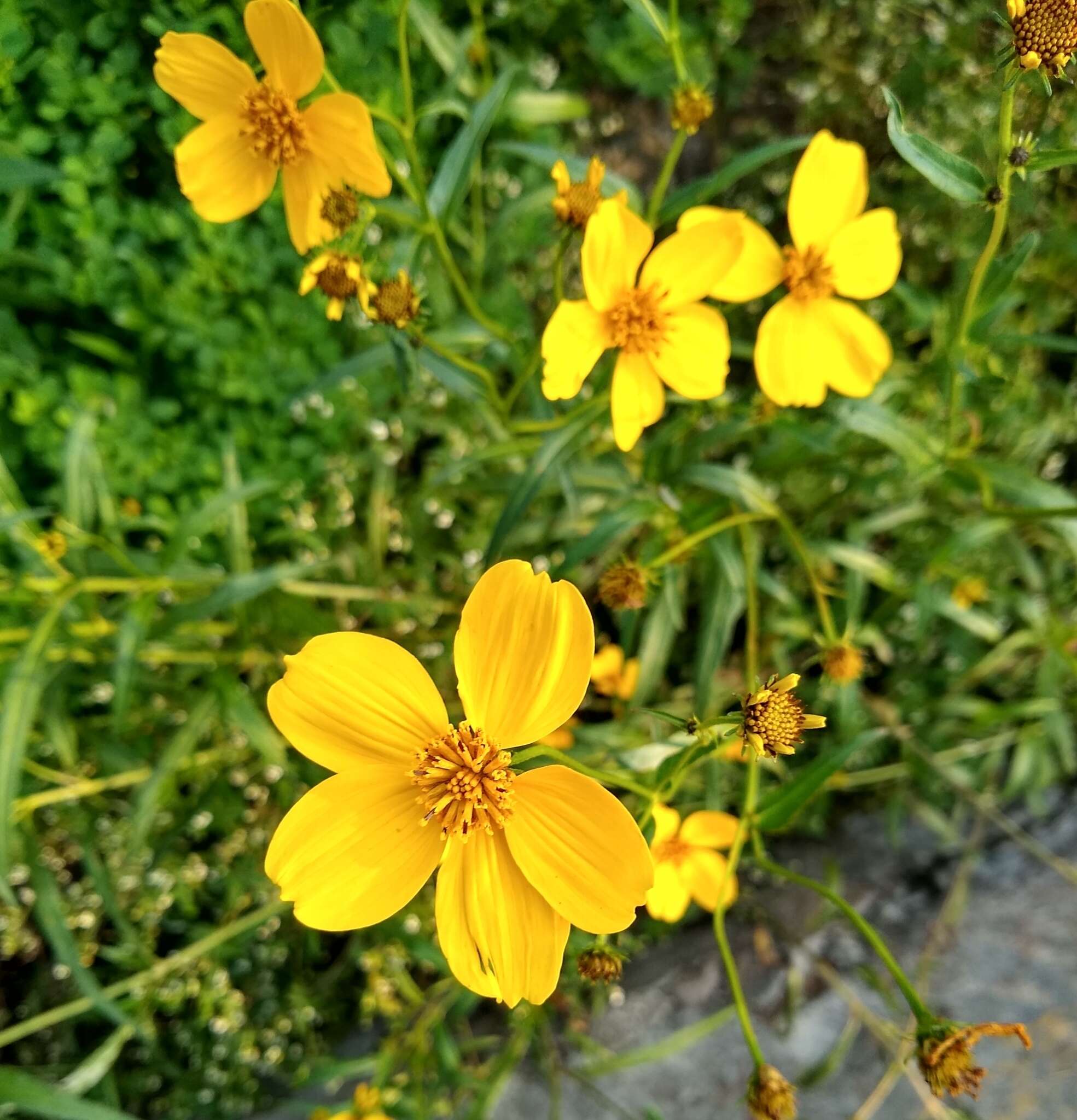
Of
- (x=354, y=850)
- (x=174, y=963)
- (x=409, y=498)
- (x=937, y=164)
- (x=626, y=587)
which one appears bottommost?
(x=174, y=963)

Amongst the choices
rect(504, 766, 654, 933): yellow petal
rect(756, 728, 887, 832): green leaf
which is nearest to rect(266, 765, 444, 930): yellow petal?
rect(504, 766, 654, 933): yellow petal

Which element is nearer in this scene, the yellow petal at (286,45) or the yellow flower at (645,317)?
the yellow petal at (286,45)

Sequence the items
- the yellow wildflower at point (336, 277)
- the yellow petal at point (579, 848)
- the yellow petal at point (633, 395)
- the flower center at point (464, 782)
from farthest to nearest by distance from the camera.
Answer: the yellow petal at point (633, 395) < the yellow wildflower at point (336, 277) < the flower center at point (464, 782) < the yellow petal at point (579, 848)

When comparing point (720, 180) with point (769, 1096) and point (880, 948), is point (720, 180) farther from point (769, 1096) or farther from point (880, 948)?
point (769, 1096)

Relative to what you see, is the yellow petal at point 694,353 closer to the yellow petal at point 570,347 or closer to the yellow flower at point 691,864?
the yellow petal at point 570,347

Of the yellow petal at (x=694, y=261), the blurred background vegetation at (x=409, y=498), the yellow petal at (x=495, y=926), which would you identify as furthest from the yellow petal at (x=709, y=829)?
the yellow petal at (x=694, y=261)

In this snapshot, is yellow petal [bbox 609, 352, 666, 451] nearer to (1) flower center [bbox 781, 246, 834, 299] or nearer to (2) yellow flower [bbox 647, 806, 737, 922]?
(1) flower center [bbox 781, 246, 834, 299]

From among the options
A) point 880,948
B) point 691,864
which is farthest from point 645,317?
point 691,864
